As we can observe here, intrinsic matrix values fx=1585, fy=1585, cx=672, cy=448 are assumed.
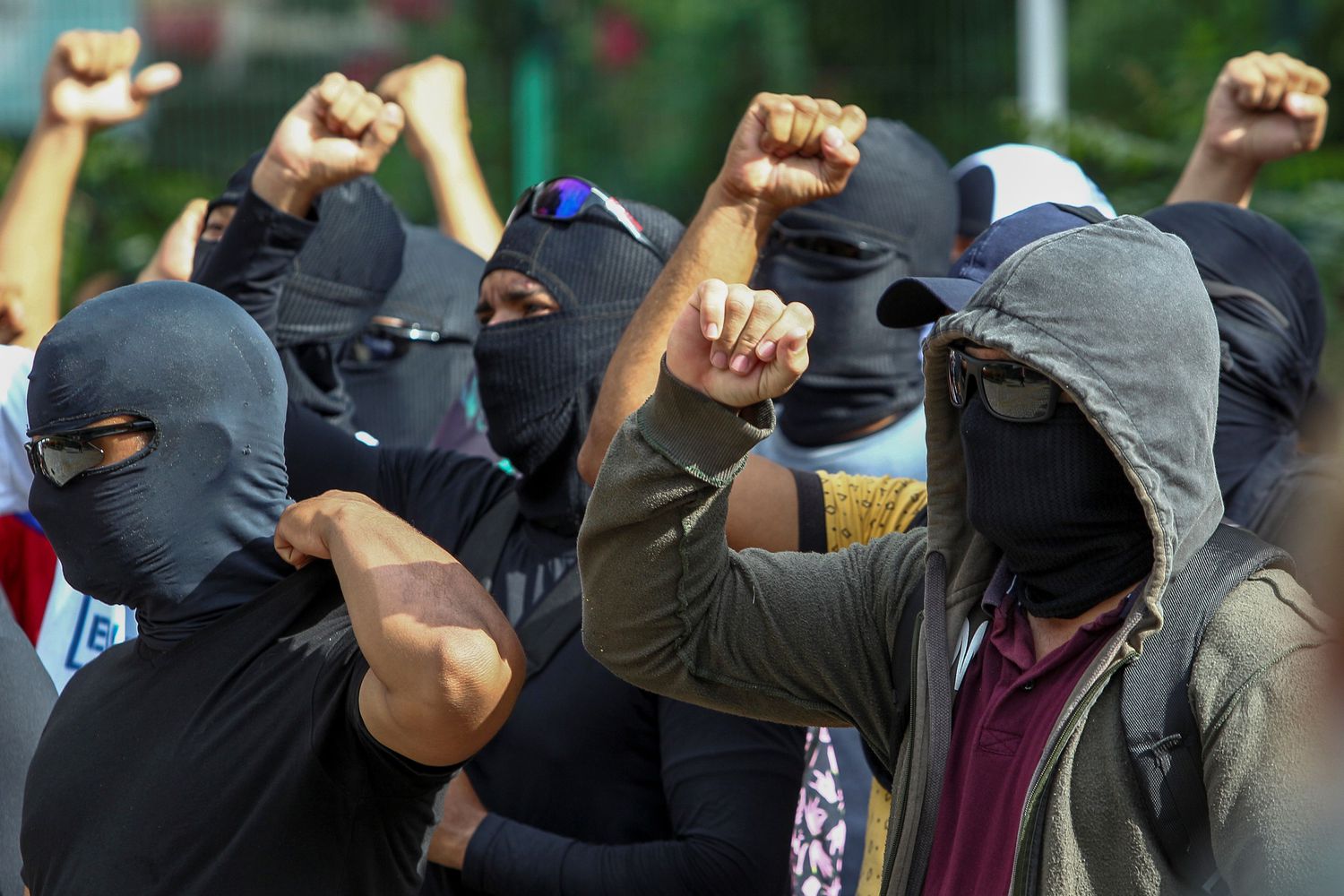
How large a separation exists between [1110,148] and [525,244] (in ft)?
19.5

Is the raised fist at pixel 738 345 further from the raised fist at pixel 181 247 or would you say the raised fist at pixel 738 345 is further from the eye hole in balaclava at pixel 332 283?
the raised fist at pixel 181 247

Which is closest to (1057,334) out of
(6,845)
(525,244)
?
(525,244)

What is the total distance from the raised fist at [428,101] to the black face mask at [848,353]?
1588 millimetres

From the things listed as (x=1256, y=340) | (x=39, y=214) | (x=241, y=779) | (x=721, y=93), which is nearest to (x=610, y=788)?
(x=241, y=779)

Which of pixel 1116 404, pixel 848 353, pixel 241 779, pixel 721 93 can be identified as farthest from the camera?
pixel 721 93

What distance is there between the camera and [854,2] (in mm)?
10656

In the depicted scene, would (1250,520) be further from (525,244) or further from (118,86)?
(118,86)

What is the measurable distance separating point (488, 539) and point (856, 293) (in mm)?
1248

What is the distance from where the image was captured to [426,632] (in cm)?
208

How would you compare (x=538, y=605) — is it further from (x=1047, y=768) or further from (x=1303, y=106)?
(x=1303, y=106)

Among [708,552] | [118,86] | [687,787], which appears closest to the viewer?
[708,552]

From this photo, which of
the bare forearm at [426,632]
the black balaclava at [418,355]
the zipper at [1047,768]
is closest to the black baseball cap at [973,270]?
the zipper at [1047,768]

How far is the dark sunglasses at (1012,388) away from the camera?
1979 millimetres

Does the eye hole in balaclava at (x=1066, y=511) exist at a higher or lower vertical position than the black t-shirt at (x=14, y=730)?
higher
